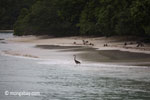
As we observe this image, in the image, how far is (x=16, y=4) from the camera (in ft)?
391

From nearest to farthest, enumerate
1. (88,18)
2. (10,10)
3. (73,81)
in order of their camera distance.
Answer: (73,81) → (88,18) → (10,10)

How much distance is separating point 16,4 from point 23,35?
43.5 metres

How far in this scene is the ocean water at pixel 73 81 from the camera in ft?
62.8

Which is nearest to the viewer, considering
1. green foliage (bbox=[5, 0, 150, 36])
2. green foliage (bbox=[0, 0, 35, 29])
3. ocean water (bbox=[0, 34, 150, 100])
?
ocean water (bbox=[0, 34, 150, 100])

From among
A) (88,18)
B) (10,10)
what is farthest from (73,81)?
(10,10)

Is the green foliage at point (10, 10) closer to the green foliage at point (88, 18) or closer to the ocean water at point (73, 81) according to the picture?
the green foliage at point (88, 18)

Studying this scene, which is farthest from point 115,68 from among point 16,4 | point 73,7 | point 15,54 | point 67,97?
point 16,4

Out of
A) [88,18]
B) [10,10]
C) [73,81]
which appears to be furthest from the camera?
[10,10]

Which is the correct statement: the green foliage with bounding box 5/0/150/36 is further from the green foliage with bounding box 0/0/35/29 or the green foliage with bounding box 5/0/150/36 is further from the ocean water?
the green foliage with bounding box 0/0/35/29

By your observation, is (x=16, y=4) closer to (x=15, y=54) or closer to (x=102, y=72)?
(x=15, y=54)

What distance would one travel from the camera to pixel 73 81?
2302 cm

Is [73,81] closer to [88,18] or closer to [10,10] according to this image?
[88,18]

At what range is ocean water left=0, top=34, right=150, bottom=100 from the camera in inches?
754

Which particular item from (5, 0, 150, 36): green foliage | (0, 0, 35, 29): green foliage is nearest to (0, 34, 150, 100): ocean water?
(5, 0, 150, 36): green foliage
